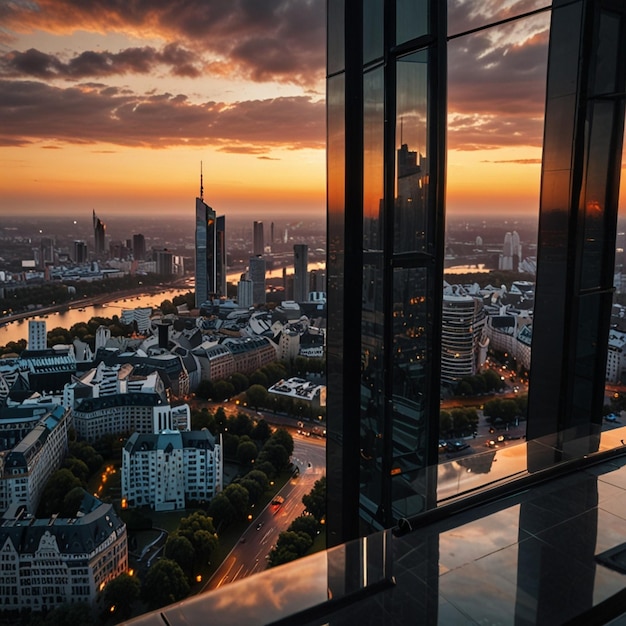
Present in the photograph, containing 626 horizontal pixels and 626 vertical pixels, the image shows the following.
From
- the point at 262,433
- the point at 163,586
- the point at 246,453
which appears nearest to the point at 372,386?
the point at 163,586

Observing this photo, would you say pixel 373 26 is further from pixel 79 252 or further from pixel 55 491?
pixel 79 252

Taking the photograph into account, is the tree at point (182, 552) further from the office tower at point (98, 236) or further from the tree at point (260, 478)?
the office tower at point (98, 236)

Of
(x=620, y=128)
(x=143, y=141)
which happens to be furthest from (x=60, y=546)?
(x=143, y=141)

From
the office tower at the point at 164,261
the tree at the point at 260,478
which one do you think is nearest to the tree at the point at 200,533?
the tree at the point at 260,478

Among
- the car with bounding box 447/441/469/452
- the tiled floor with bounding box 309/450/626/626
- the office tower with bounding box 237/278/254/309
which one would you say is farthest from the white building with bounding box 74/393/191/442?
the tiled floor with bounding box 309/450/626/626

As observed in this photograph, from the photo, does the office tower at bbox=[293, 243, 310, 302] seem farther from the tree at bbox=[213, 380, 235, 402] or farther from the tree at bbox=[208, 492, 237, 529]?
the tree at bbox=[208, 492, 237, 529]
